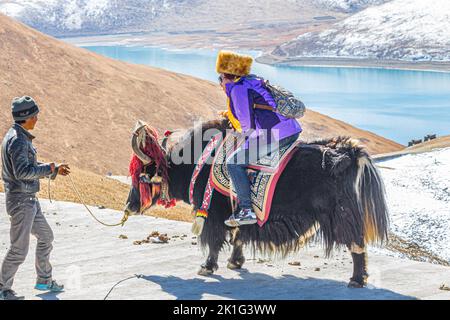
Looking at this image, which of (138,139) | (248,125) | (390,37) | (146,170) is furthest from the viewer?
(390,37)

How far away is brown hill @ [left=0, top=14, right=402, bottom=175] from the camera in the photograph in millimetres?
36125

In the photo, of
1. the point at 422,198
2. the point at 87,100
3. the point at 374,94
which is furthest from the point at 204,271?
the point at 374,94

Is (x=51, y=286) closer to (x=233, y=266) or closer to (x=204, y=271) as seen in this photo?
(x=204, y=271)

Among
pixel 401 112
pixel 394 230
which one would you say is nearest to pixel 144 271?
pixel 394 230

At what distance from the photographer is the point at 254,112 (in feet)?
23.5

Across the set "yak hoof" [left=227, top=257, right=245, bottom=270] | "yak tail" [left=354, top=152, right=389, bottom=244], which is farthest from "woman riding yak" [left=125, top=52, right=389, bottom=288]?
"yak hoof" [left=227, top=257, right=245, bottom=270]

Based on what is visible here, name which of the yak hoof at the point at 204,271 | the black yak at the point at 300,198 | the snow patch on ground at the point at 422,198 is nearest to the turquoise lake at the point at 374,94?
the snow patch on ground at the point at 422,198

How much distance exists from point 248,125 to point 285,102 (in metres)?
0.42

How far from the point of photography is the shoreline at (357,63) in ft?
488

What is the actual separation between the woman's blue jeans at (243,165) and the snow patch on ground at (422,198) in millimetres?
7915

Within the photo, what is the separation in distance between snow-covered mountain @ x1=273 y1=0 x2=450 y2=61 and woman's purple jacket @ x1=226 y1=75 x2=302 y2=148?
505 feet

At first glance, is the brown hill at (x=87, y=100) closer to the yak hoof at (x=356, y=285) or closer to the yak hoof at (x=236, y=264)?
the yak hoof at (x=236, y=264)
